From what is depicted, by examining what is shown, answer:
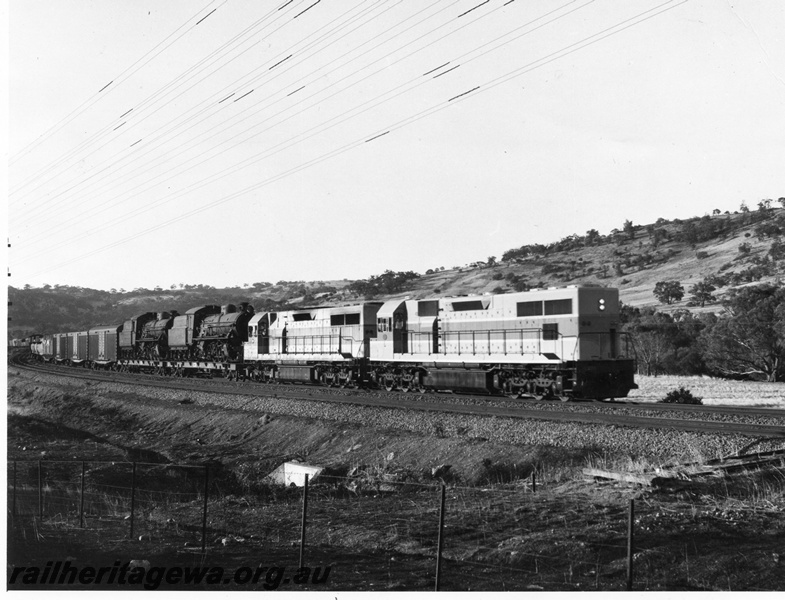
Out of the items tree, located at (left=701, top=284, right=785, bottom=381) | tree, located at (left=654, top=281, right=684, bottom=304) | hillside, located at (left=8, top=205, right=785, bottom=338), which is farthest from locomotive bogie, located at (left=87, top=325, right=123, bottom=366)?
tree, located at (left=654, top=281, right=684, bottom=304)

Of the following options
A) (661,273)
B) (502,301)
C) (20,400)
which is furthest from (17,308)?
(502,301)

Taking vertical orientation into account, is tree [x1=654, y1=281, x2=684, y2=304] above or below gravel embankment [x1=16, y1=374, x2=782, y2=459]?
above

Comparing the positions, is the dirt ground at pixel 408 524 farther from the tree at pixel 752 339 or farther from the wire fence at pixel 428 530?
the tree at pixel 752 339

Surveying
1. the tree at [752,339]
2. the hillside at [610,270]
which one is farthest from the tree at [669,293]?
the tree at [752,339]

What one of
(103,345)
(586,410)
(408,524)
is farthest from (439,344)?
(103,345)

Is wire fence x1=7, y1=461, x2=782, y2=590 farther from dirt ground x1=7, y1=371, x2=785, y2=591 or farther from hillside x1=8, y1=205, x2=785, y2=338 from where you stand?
hillside x1=8, y1=205, x2=785, y2=338
